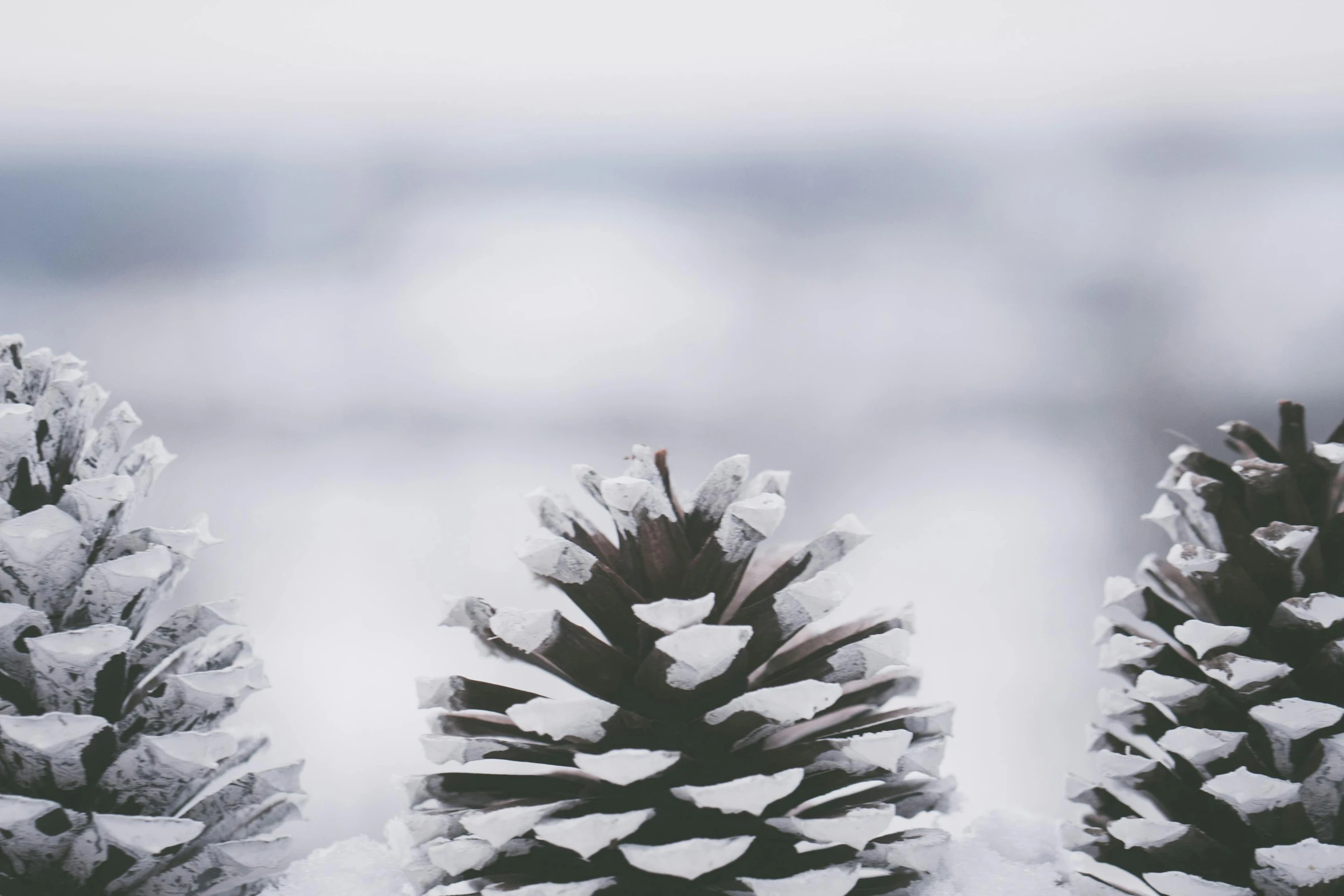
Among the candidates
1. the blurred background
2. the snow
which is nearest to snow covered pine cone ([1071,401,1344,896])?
the snow

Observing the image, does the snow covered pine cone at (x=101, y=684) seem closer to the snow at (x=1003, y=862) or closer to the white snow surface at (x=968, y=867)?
the white snow surface at (x=968, y=867)

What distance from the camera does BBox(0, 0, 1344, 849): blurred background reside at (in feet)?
1.69

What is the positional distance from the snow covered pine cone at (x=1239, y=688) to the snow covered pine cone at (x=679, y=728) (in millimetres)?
68

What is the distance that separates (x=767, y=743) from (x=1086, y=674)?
342 mm

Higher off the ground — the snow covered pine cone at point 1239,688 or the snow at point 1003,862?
the snow covered pine cone at point 1239,688

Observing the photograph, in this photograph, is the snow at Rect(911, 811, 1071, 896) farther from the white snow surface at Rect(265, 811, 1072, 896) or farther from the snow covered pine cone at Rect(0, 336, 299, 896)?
the snow covered pine cone at Rect(0, 336, 299, 896)

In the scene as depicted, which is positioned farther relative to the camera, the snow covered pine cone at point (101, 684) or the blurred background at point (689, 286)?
the blurred background at point (689, 286)

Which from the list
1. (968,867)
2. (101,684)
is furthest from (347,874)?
(968,867)

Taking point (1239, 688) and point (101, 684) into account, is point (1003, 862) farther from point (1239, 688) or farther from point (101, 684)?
point (101, 684)

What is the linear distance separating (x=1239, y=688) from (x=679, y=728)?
0.16 meters

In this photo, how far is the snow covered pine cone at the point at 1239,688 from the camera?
0.91 ft

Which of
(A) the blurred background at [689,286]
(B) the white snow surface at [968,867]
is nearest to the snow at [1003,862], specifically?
(B) the white snow surface at [968,867]

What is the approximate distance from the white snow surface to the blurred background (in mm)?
142

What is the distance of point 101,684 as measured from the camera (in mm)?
285
